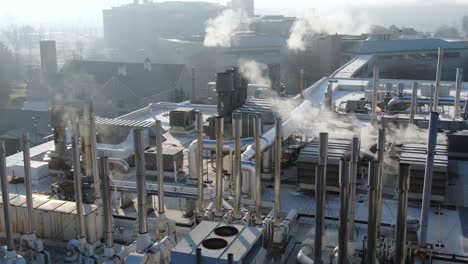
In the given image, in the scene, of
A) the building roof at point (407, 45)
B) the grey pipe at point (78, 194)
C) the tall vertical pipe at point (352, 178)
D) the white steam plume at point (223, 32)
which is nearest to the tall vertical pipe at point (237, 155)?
the tall vertical pipe at point (352, 178)

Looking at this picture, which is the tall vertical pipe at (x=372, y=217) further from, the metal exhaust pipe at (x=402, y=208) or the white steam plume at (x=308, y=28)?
the white steam plume at (x=308, y=28)

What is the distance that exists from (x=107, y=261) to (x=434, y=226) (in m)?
7.86

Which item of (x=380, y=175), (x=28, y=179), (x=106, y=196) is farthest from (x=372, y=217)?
(x=28, y=179)

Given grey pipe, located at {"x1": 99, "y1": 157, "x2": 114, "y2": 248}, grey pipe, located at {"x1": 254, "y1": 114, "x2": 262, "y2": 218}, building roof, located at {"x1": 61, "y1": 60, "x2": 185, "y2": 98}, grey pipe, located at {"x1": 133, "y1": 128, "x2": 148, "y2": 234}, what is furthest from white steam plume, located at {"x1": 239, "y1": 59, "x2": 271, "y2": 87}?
grey pipe, located at {"x1": 99, "y1": 157, "x2": 114, "y2": 248}

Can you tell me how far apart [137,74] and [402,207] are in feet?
124

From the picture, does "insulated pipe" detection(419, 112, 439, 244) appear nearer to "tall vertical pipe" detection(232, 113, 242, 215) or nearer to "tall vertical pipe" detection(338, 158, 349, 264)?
"tall vertical pipe" detection(338, 158, 349, 264)

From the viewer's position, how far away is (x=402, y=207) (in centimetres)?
1023

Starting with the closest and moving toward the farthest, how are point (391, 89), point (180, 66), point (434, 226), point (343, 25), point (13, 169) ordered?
point (434, 226) → point (13, 169) → point (391, 89) → point (180, 66) → point (343, 25)

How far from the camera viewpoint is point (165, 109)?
93.4 ft

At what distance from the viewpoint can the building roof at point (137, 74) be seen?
44188 mm

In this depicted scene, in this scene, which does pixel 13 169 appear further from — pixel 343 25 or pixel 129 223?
pixel 343 25

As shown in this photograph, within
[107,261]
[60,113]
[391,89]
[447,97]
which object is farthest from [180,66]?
[107,261]

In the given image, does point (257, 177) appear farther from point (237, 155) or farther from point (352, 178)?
point (352, 178)

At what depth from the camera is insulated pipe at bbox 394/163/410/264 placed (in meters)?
10.1
